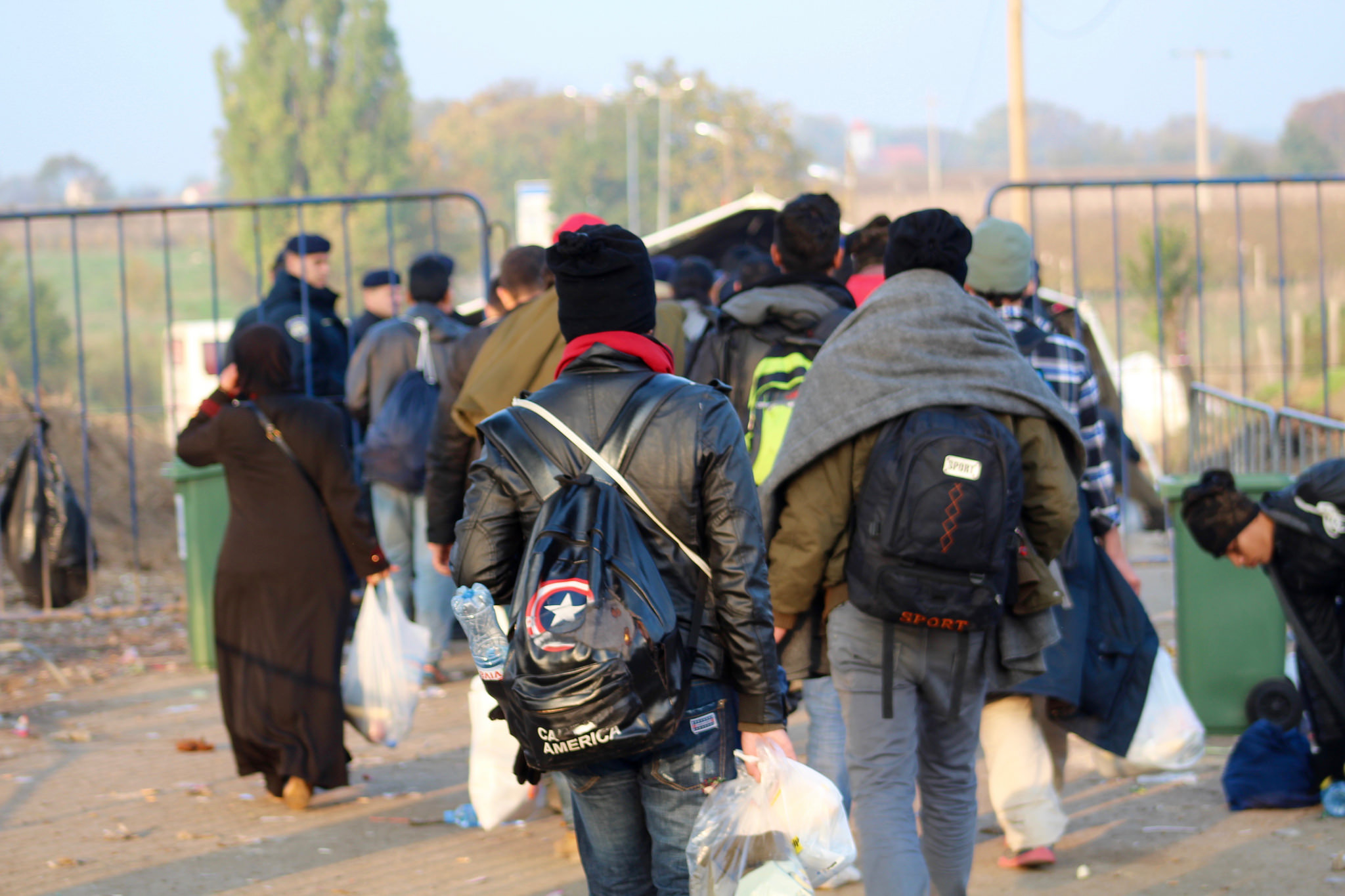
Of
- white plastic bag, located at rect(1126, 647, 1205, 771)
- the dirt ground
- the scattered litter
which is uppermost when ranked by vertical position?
white plastic bag, located at rect(1126, 647, 1205, 771)

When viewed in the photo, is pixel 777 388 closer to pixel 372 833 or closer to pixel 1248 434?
pixel 372 833

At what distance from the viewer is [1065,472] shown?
3447 millimetres

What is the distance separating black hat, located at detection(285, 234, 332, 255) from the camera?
25.3 ft

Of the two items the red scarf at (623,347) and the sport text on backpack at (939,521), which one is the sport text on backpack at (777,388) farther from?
the red scarf at (623,347)

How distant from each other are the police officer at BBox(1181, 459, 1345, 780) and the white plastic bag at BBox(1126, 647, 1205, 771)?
1.43 ft

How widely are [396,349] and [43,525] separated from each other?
6.77ft

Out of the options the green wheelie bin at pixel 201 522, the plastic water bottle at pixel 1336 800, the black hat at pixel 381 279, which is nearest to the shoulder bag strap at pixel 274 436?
the green wheelie bin at pixel 201 522

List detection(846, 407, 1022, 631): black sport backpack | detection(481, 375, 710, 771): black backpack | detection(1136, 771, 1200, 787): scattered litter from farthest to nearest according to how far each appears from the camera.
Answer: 1. detection(1136, 771, 1200, 787): scattered litter
2. detection(846, 407, 1022, 631): black sport backpack
3. detection(481, 375, 710, 771): black backpack

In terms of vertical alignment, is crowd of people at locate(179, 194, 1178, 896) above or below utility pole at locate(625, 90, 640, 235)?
below

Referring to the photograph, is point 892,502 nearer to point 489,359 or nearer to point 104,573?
point 489,359

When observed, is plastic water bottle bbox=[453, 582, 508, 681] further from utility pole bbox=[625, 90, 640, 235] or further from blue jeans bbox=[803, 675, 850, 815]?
utility pole bbox=[625, 90, 640, 235]

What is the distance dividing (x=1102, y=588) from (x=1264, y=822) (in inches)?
45.7

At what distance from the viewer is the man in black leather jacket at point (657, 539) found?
8.50ft

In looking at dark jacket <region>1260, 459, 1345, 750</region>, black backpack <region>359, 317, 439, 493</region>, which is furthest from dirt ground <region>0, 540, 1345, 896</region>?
black backpack <region>359, 317, 439, 493</region>
